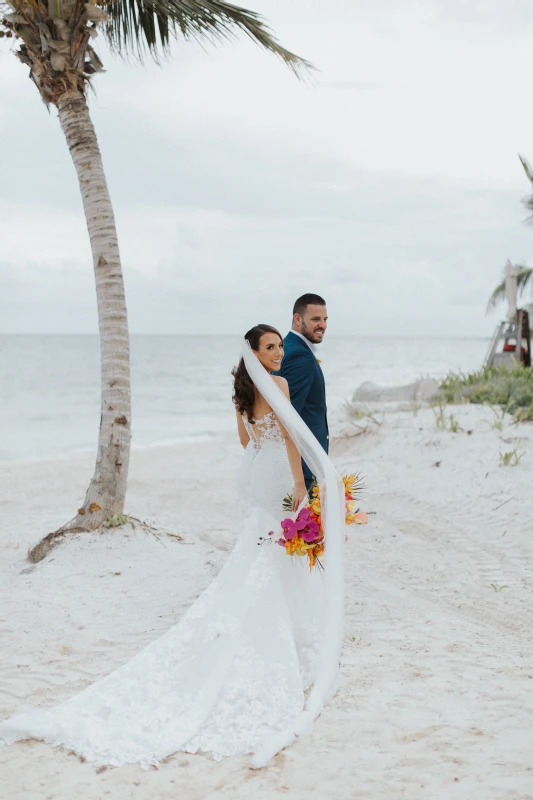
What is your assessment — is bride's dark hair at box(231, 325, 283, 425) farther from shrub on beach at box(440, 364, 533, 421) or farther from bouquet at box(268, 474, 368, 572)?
shrub on beach at box(440, 364, 533, 421)

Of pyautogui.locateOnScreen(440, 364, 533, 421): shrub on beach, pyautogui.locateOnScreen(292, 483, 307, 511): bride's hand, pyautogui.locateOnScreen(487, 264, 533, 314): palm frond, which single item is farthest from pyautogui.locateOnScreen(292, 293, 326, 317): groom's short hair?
pyautogui.locateOnScreen(487, 264, 533, 314): palm frond

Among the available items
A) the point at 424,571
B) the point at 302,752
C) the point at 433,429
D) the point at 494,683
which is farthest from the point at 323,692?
the point at 433,429

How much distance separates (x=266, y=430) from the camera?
4.45m

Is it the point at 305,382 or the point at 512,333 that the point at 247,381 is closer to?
the point at 305,382

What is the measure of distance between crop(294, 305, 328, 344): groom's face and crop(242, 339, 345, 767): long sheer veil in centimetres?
63

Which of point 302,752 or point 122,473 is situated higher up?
point 122,473

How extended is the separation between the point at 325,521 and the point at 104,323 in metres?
3.43

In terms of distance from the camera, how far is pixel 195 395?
3262 centimetres

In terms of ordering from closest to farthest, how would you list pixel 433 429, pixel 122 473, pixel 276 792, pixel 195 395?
pixel 276 792 < pixel 122 473 < pixel 433 429 < pixel 195 395

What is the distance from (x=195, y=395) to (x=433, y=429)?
899 inches

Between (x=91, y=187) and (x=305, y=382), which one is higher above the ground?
(x=91, y=187)

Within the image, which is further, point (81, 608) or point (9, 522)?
point (9, 522)

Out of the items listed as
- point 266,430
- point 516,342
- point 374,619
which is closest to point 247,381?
point 266,430

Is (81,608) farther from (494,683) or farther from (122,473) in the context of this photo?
(494,683)
